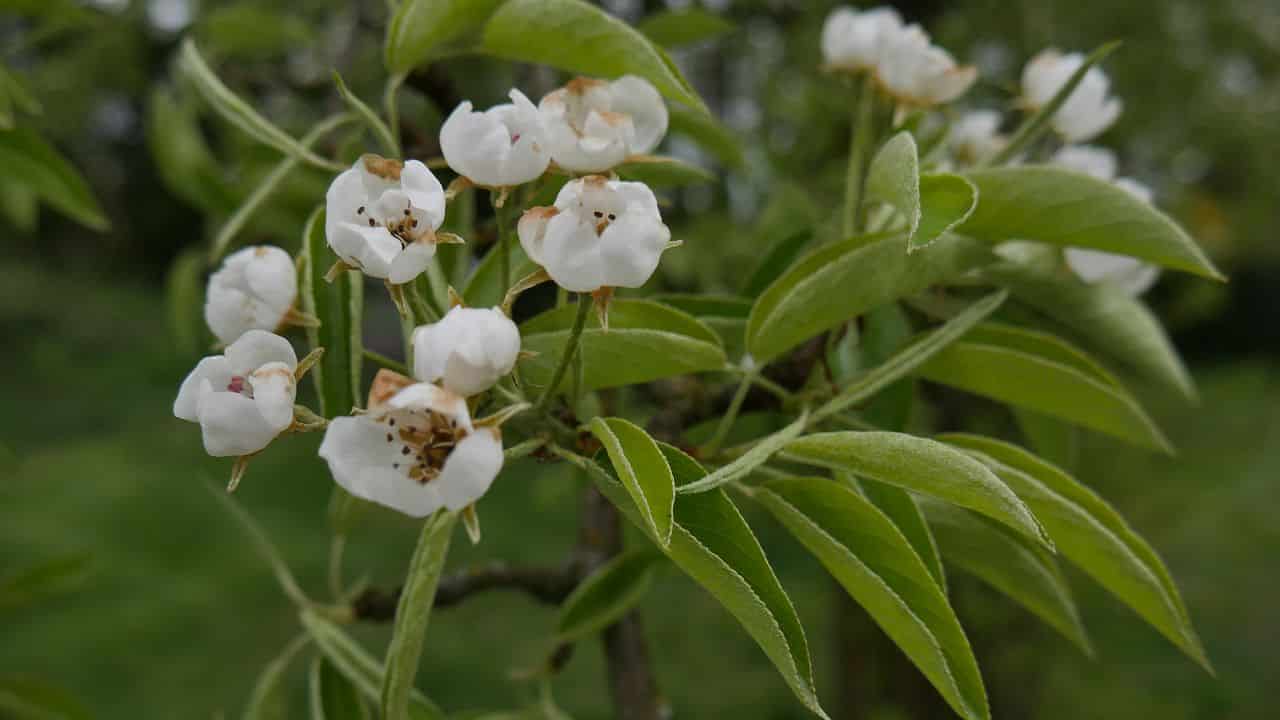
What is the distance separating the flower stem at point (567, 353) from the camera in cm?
59

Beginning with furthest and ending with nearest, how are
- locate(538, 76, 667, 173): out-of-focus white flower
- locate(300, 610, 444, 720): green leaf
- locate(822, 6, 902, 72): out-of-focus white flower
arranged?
locate(822, 6, 902, 72): out-of-focus white flower, locate(300, 610, 444, 720): green leaf, locate(538, 76, 667, 173): out-of-focus white flower

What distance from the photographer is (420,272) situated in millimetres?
590

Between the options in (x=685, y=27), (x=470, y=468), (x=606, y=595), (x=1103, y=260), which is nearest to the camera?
(x=470, y=468)

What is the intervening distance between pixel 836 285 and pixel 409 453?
0.31 metres

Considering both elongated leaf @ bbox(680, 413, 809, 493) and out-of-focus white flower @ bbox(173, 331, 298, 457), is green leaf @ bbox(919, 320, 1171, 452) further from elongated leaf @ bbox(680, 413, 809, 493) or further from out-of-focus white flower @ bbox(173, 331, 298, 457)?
out-of-focus white flower @ bbox(173, 331, 298, 457)

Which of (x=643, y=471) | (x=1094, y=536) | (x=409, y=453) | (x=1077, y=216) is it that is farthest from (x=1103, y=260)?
(x=409, y=453)

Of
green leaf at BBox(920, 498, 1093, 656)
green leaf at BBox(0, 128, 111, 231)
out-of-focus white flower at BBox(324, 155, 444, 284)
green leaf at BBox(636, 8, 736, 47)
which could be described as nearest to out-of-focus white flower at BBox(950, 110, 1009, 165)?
green leaf at BBox(636, 8, 736, 47)

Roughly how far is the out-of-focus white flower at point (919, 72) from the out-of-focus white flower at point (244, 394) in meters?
0.57

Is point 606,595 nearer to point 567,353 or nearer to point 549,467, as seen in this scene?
point 567,353

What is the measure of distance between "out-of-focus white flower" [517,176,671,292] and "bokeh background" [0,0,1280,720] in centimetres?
46

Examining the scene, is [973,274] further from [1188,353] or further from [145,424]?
[1188,353]

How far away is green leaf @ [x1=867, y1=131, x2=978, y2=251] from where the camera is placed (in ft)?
1.96

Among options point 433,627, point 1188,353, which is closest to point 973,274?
point 433,627

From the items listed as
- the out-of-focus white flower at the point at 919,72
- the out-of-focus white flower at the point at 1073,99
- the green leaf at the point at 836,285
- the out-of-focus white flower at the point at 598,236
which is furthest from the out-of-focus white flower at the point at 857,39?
the out-of-focus white flower at the point at 598,236
